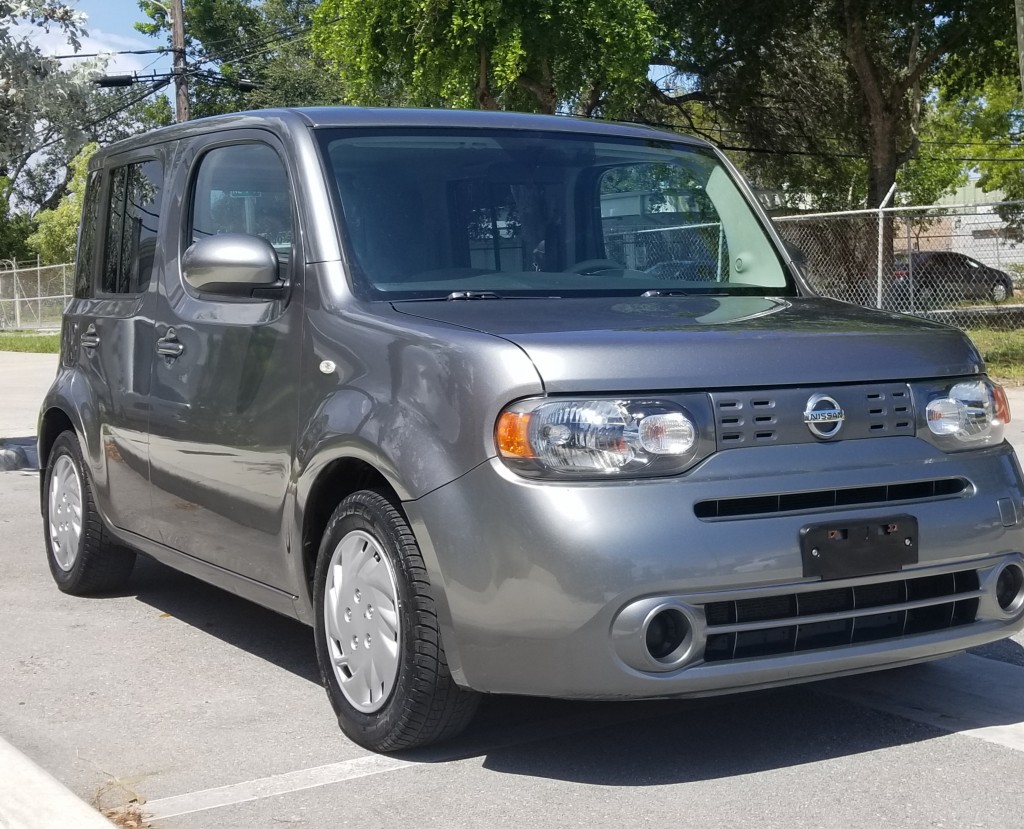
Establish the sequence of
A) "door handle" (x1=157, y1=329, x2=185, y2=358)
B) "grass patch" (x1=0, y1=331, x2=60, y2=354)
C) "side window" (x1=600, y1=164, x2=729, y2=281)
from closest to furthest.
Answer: "side window" (x1=600, y1=164, x2=729, y2=281) < "door handle" (x1=157, y1=329, x2=185, y2=358) < "grass patch" (x1=0, y1=331, x2=60, y2=354)

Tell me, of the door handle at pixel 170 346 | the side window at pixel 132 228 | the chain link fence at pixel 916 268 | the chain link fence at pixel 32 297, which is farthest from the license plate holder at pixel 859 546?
the chain link fence at pixel 32 297

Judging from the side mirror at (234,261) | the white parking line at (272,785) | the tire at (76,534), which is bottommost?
the white parking line at (272,785)

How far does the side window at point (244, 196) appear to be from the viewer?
4.78 meters

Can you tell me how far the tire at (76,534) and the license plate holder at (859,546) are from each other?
11.0ft

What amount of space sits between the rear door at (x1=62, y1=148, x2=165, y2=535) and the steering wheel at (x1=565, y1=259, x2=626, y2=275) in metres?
1.69

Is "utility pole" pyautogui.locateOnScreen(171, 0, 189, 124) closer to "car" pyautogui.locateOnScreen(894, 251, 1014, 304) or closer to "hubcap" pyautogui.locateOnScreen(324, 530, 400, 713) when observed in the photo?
"car" pyautogui.locateOnScreen(894, 251, 1014, 304)

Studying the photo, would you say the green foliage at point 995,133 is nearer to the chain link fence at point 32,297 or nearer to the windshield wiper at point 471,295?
the chain link fence at point 32,297

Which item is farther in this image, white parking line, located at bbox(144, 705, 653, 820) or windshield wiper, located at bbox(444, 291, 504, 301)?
windshield wiper, located at bbox(444, 291, 504, 301)

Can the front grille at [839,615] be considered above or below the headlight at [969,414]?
below

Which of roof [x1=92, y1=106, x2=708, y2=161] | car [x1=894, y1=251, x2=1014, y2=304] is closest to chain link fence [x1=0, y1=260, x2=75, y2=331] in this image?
car [x1=894, y1=251, x2=1014, y2=304]

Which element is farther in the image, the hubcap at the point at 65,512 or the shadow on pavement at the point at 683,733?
the hubcap at the point at 65,512

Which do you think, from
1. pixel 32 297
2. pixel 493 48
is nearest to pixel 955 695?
pixel 493 48

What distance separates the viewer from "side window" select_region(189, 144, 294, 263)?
4.78 meters

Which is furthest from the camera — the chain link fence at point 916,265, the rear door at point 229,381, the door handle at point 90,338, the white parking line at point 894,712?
the chain link fence at point 916,265
